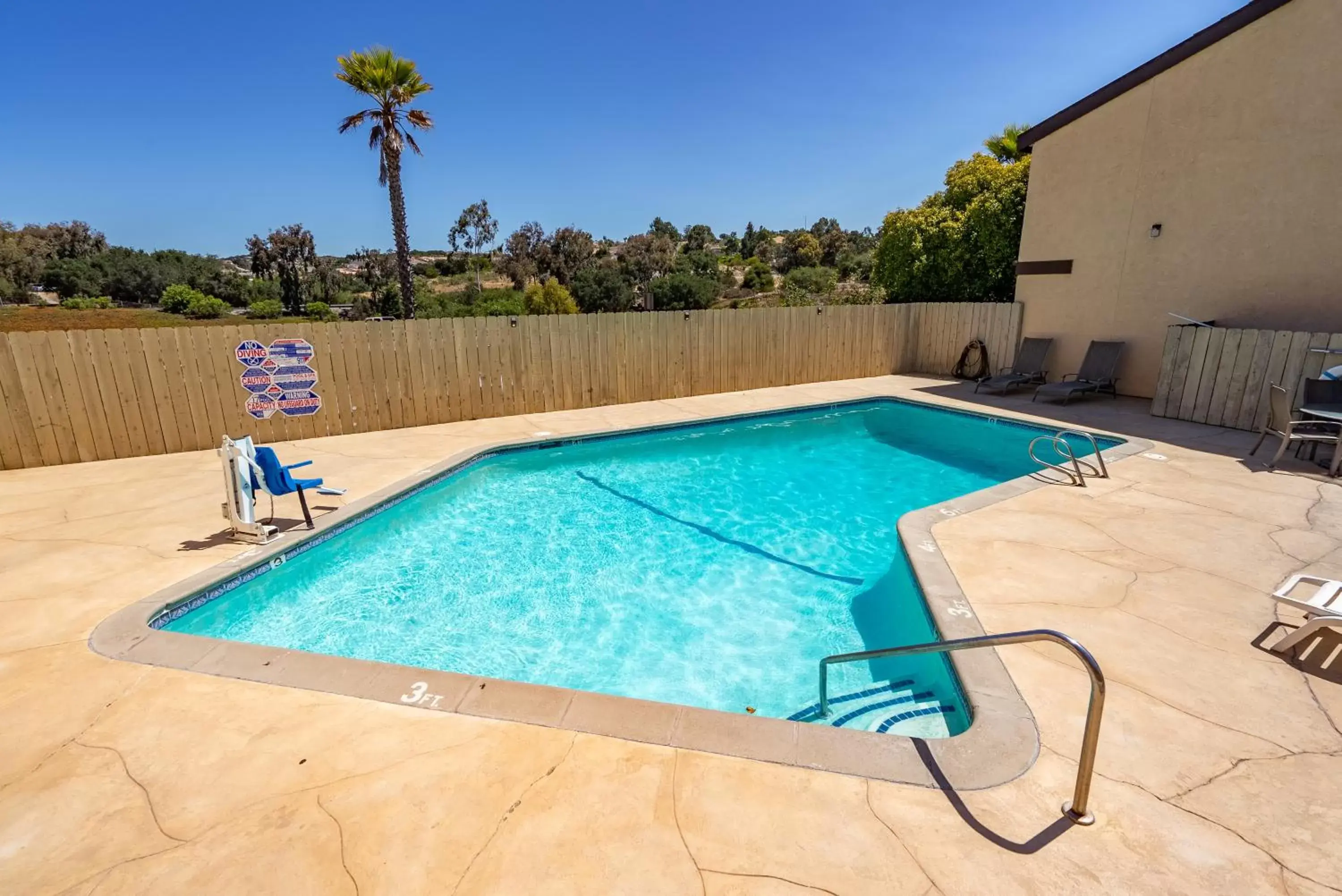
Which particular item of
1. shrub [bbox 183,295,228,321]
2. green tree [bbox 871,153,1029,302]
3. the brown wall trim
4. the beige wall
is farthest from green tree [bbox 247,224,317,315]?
the beige wall

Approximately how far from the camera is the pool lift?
14.9 feet

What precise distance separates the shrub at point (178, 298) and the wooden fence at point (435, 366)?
3942 centimetres

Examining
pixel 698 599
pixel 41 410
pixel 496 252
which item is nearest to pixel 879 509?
pixel 698 599

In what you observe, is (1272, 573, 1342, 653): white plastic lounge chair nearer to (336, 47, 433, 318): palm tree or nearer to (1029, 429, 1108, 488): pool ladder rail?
(1029, 429, 1108, 488): pool ladder rail

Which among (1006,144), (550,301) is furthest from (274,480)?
(550,301)

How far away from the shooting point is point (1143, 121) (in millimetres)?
9555

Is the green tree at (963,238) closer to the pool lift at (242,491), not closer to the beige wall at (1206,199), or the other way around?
the beige wall at (1206,199)

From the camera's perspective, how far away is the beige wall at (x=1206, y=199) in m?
7.88

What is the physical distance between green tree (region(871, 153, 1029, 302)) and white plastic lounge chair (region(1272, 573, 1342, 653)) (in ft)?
36.6

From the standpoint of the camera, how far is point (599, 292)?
3859 centimetres

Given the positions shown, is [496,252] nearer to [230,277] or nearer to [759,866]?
[230,277]

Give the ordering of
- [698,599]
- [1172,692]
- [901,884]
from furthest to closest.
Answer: [698,599] < [1172,692] < [901,884]

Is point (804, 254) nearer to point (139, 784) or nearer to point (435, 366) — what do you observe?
point (435, 366)

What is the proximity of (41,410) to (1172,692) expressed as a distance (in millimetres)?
10795
